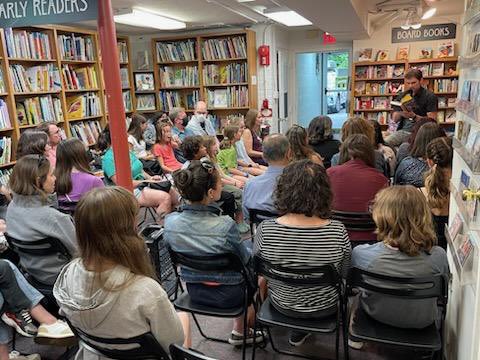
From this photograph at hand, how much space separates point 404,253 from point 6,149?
4374 mm

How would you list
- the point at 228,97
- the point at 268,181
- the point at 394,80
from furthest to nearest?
1. the point at 394,80
2. the point at 228,97
3. the point at 268,181

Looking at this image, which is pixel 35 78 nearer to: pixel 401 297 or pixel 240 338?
pixel 240 338

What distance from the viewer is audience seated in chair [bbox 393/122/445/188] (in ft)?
10.5

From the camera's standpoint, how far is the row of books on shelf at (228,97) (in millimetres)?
7207

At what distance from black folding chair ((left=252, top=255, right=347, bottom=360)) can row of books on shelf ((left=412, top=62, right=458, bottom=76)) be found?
242 inches

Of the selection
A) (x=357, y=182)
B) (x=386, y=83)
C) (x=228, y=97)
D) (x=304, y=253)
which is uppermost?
(x=386, y=83)

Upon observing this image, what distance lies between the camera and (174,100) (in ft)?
24.9

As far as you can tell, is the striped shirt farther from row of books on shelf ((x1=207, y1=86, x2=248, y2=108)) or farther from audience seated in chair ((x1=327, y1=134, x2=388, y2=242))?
row of books on shelf ((x1=207, y1=86, x2=248, y2=108))

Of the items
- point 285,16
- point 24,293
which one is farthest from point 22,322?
point 285,16

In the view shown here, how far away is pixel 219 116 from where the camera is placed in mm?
7520

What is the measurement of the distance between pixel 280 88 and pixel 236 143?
3.30 metres

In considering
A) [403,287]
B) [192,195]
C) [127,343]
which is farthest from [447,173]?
[127,343]

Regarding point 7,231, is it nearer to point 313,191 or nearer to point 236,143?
point 313,191

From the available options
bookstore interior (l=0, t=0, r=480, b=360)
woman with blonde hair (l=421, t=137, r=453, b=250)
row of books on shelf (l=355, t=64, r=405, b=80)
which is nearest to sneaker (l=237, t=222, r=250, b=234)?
bookstore interior (l=0, t=0, r=480, b=360)
